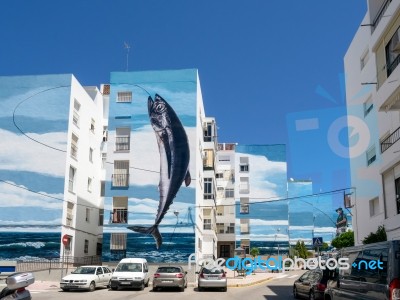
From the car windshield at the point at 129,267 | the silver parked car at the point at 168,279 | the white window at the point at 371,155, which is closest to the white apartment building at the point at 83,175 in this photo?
the car windshield at the point at 129,267

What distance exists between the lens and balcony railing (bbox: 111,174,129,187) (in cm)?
3697

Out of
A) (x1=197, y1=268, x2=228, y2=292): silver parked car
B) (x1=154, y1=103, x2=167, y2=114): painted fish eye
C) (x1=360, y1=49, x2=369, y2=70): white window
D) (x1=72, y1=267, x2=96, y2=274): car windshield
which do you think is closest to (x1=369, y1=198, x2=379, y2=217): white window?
(x1=360, y1=49, x2=369, y2=70): white window

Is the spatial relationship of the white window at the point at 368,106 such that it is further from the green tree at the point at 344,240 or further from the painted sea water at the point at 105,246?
the green tree at the point at 344,240

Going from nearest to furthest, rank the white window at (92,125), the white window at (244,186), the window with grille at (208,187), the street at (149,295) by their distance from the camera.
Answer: the street at (149,295), the white window at (92,125), the window with grille at (208,187), the white window at (244,186)

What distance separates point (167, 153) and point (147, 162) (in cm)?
169

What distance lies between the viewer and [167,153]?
37.1 meters

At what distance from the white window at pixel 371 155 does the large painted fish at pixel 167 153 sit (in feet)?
48.1

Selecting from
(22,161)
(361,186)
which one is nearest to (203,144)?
(22,161)

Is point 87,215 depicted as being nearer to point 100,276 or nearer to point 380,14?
point 100,276

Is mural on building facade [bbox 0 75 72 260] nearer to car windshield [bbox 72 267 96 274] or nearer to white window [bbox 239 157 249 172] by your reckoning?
car windshield [bbox 72 267 96 274]

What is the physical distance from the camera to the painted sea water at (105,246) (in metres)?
34.6

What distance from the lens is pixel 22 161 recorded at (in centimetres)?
3650

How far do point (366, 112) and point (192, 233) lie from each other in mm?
15759

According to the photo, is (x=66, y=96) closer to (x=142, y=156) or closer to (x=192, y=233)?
(x=142, y=156)
